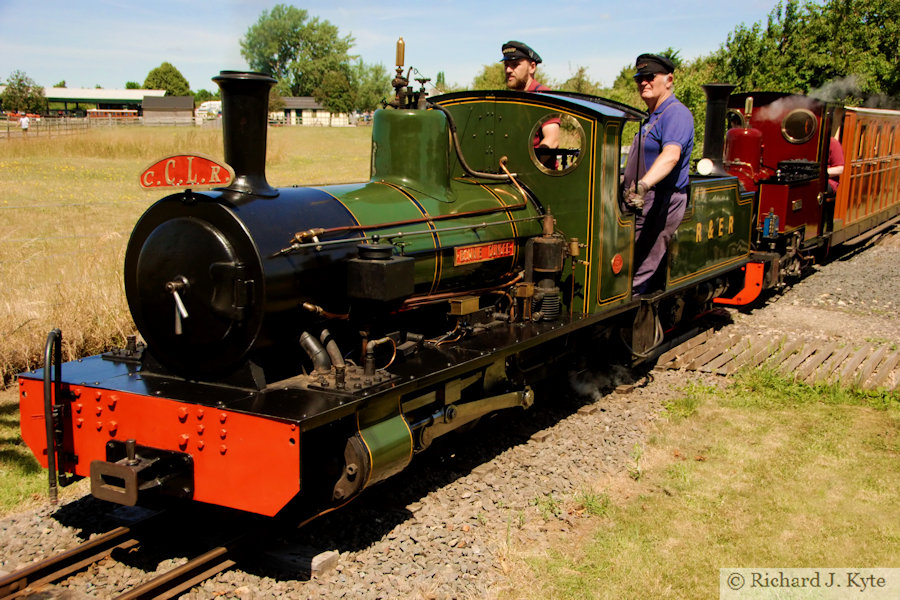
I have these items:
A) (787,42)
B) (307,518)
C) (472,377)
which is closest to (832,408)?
(472,377)

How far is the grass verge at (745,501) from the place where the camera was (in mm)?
4148

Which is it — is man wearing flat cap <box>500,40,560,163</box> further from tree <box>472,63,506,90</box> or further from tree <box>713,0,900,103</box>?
tree <box>472,63,506,90</box>

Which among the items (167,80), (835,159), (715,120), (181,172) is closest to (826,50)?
(835,159)

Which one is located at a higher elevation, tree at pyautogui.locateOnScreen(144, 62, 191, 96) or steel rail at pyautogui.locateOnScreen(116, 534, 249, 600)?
tree at pyautogui.locateOnScreen(144, 62, 191, 96)

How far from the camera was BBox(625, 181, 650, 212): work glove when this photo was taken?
6.17 meters

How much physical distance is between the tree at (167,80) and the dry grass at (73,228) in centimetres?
7201

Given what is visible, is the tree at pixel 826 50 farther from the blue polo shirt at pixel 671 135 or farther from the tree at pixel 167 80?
the tree at pixel 167 80

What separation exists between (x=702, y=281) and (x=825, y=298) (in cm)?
417

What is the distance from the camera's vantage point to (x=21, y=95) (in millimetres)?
68062

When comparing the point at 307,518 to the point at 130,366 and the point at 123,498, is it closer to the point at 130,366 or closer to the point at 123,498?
the point at 123,498

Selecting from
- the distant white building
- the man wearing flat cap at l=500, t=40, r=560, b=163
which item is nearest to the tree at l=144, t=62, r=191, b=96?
the distant white building

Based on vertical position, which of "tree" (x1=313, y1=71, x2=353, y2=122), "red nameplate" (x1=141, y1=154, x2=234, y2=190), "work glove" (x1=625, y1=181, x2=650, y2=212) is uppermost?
"tree" (x1=313, y1=71, x2=353, y2=122)

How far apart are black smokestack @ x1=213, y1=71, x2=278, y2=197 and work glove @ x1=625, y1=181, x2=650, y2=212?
303 centimetres

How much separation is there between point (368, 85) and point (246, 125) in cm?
7915
